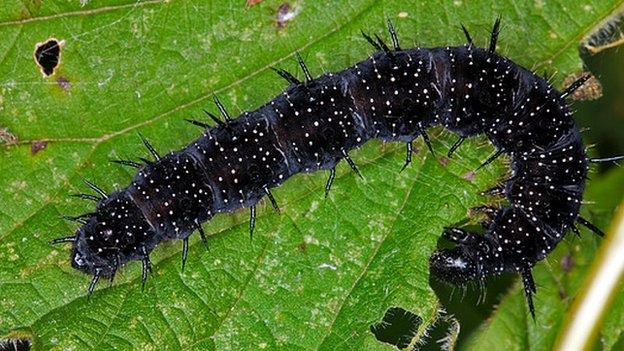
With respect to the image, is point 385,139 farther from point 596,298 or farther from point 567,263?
point 596,298

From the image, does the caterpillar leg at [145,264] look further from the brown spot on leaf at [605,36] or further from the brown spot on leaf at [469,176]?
the brown spot on leaf at [605,36]

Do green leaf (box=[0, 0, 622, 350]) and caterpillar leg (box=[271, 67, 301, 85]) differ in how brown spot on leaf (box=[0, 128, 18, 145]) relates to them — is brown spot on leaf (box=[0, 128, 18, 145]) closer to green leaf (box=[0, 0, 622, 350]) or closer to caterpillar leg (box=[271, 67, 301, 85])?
green leaf (box=[0, 0, 622, 350])

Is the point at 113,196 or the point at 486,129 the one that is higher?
the point at 113,196

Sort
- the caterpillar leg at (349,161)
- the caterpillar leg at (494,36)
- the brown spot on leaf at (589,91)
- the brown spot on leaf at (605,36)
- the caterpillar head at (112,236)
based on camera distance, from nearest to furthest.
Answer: the caterpillar head at (112,236) < the caterpillar leg at (494,36) < the caterpillar leg at (349,161) < the brown spot on leaf at (605,36) < the brown spot on leaf at (589,91)

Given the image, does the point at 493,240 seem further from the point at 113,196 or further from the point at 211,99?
the point at 113,196

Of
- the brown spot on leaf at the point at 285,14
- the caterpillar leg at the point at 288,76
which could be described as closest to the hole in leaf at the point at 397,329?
the caterpillar leg at the point at 288,76

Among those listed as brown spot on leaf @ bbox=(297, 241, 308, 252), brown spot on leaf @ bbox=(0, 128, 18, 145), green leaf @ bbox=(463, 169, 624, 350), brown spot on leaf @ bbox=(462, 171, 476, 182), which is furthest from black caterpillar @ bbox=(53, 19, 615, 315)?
brown spot on leaf @ bbox=(0, 128, 18, 145)

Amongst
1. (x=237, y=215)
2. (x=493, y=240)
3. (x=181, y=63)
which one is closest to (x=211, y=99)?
(x=181, y=63)
